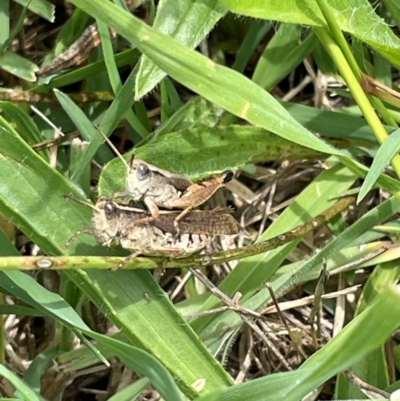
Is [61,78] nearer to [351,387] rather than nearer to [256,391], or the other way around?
[256,391]

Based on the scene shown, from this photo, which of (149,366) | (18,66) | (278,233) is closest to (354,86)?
(278,233)

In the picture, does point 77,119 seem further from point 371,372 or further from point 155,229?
point 371,372

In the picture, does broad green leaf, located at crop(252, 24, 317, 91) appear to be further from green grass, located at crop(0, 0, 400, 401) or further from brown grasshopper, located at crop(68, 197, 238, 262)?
brown grasshopper, located at crop(68, 197, 238, 262)

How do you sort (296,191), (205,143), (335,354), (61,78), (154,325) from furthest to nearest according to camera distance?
(296,191), (61,78), (205,143), (154,325), (335,354)

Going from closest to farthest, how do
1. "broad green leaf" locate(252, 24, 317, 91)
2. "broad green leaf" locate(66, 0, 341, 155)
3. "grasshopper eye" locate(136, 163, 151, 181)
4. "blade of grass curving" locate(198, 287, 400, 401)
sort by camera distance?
"blade of grass curving" locate(198, 287, 400, 401) → "broad green leaf" locate(66, 0, 341, 155) → "grasshopper eye" locate(136, 163, 151, 181) → "broad green leaf" locate(252, 24, 317, 91)

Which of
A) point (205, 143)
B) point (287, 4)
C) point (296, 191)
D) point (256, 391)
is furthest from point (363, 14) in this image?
point (256, 391)

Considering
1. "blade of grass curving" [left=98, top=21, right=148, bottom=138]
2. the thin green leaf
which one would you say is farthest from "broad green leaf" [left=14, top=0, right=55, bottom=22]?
"blade of grass curving" [left=98, top=21, right=148, bottom=138]
